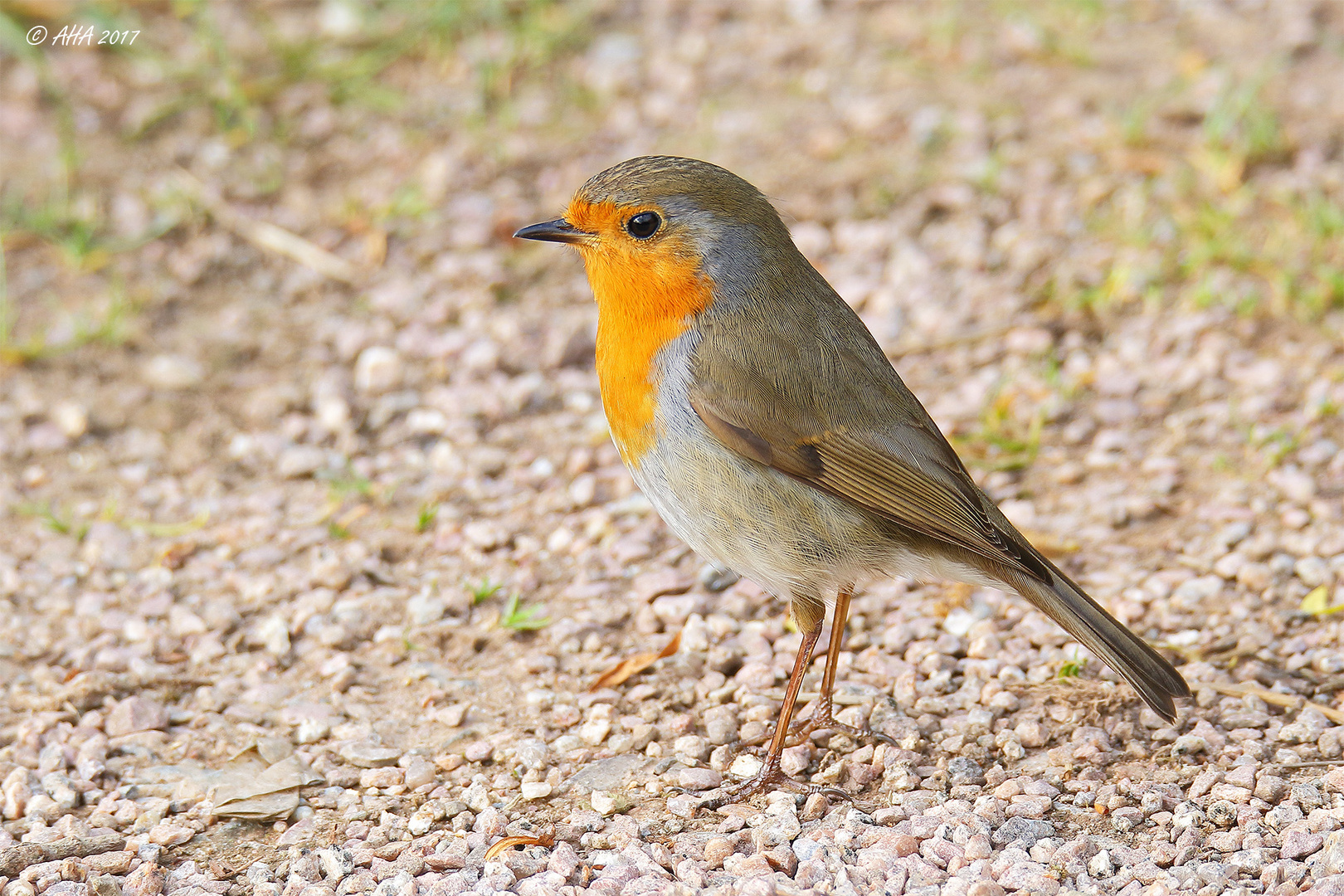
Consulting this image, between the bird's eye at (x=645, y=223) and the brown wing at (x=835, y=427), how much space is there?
0.30 metres

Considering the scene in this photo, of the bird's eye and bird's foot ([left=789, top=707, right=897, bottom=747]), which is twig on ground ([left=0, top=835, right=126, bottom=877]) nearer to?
bird's foot ([left=789, top=707, right=897, bottom=747])

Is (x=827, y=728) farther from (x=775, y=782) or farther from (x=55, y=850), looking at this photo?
(x=55, y=850)

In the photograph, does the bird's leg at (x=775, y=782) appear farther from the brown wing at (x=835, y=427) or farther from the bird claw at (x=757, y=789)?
the brown wing at (x=835, y=427)

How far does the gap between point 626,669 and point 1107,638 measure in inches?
48.6

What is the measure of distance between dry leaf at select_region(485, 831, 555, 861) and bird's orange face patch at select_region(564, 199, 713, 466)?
924 mm

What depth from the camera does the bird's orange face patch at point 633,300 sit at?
11.8 ft

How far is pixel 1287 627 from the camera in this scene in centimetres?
394

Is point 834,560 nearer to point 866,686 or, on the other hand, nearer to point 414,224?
point 866,686

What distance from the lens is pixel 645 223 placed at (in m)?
3.71

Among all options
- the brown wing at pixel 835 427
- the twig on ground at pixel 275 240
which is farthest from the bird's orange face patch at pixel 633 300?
the twig on ground at pixel 275 240

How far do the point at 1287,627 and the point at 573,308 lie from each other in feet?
9.23

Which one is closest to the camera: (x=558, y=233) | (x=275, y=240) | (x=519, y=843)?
(x=519, y=843)

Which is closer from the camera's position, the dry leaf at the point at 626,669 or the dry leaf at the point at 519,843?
the dry leaf at the point at 519,843

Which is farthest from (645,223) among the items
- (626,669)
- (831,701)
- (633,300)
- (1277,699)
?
(1277,699)
